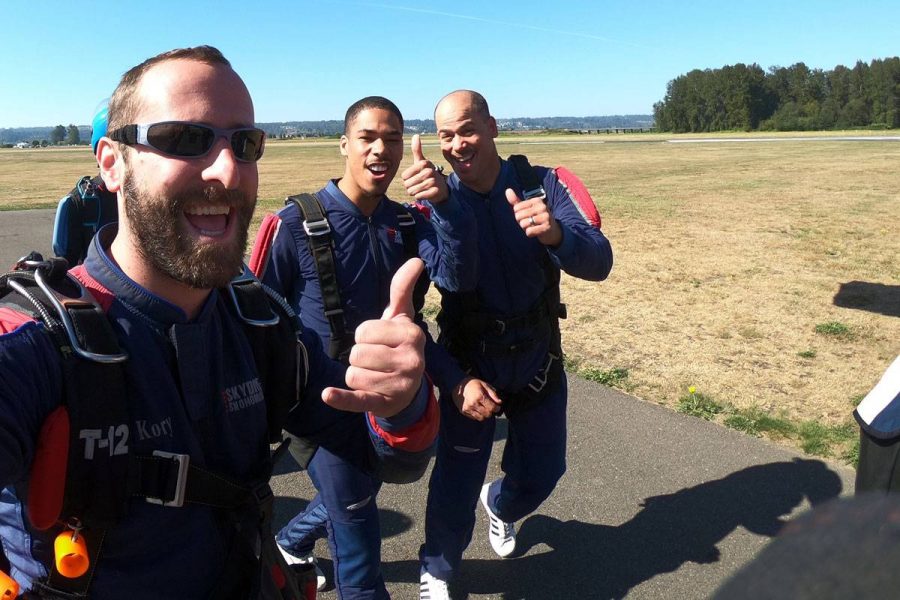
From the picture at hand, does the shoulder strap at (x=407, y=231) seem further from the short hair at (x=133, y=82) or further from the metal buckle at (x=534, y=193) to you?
the short hair at (x=133, y=82)

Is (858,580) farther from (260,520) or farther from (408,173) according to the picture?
(408,173)

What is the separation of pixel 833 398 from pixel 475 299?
367 centimetres

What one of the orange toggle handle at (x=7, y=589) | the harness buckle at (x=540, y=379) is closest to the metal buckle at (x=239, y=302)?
the orange toggle handle at (x=7, y=589)

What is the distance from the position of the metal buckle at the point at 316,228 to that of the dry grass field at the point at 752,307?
341 cm

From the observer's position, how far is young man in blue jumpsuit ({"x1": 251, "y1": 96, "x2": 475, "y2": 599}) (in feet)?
9.75

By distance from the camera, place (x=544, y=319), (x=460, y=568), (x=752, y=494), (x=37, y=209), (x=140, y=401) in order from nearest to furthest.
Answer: (x=140, y=401), (x=544, y=319), (x=460, y=568), (x=752, y=494), (x=37, y=209)

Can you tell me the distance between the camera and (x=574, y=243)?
3.11 m

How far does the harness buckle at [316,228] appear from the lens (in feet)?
10.2

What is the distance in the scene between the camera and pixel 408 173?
10.2 feet

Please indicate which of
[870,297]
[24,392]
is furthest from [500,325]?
[870,297]

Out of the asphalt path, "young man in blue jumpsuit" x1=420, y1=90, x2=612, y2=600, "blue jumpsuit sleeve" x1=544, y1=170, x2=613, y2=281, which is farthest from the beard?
the asphalt path

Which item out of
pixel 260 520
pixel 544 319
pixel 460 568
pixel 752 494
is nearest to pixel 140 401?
pixel 260 520

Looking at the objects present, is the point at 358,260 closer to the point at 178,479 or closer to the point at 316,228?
the point at 316,228

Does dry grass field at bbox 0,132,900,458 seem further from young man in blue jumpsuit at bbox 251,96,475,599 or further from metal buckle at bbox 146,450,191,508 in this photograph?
metal buckle at bbox 146,450,191,508
